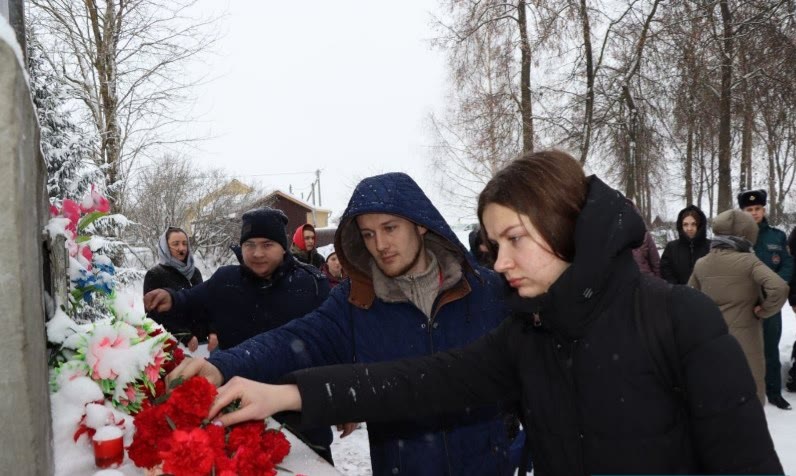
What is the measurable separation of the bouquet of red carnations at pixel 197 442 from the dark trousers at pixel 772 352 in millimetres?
5794

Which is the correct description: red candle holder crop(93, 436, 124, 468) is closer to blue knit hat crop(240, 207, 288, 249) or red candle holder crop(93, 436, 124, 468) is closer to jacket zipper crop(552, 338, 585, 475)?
jacket zipper crop(552, 338, 585, 475)

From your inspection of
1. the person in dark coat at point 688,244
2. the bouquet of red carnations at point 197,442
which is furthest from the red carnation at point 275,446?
the person in dark coat at point 688,244

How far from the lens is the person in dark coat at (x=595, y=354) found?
119 centimetres

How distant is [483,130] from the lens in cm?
1313

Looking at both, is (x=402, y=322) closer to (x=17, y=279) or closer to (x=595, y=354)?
(x=595, y=354)

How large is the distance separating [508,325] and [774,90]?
999cm

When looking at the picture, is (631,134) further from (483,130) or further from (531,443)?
(531,443)

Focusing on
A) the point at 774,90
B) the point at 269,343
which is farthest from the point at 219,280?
the point at 774,90

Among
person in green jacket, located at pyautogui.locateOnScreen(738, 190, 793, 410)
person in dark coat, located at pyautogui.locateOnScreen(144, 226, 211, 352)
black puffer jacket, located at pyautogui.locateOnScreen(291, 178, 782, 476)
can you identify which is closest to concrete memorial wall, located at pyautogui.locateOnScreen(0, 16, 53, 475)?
black puffer jacket, located at pyautogui.locateOnScreen(291, 178, 782, 476)

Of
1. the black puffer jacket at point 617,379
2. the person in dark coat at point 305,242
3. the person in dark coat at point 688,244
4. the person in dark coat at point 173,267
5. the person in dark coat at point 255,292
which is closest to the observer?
the black puffer jacket at point 617,379

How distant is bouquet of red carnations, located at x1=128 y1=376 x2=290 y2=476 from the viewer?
136 cm

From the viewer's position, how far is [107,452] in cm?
150

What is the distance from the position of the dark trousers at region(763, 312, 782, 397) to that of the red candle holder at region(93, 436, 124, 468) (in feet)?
20.0

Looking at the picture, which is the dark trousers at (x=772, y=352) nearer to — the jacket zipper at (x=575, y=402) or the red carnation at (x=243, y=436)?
the jacket zipper at (x=575, y=402)
